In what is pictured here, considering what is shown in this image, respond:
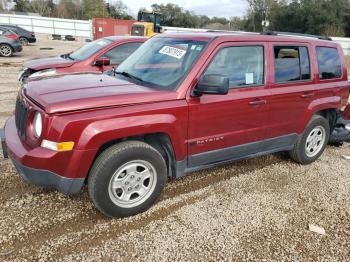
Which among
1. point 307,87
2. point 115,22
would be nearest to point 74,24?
point 115,22

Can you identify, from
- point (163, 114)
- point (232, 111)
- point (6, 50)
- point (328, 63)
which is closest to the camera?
point (163, 114)

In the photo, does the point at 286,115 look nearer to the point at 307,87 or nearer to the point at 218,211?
the point at 307,87

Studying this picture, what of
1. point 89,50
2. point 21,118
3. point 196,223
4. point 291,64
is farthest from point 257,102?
point 89,50

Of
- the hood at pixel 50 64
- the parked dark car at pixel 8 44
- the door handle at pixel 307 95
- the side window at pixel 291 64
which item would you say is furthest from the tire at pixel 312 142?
the parked dark car at pixel 8 44

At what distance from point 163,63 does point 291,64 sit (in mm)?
1763

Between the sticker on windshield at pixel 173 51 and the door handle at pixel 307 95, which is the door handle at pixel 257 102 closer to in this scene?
the door handle at pixel 307 95

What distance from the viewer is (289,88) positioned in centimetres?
437

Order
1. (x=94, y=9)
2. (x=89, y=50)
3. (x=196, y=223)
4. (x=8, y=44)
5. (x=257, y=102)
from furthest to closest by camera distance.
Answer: (x=94, y=9)
(x=8, y=44)
(x=89, y=50)
(x=257, y=102)
(x=196, y=223)

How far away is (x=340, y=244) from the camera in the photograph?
3295mm

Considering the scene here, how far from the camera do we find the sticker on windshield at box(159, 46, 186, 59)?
379 centimetres

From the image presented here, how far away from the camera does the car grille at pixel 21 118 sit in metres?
3.21

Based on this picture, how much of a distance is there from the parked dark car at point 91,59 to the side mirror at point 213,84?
403 cm

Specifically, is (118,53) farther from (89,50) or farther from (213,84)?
(213,84)

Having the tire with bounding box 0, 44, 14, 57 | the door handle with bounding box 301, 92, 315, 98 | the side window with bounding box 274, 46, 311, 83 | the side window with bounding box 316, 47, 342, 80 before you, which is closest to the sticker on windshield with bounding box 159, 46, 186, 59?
the side window with bounding box 274, 46, 311, 83
